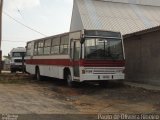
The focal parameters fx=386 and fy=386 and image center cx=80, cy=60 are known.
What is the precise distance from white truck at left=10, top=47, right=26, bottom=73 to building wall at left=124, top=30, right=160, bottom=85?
17.3 meters

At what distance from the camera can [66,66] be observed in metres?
21.2

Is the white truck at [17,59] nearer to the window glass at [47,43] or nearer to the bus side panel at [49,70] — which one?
the bus side panel at [49,70]

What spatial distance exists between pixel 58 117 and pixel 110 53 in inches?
357

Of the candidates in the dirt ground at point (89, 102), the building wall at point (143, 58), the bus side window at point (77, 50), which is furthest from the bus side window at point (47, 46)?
the dirt ground at point (89, 102)

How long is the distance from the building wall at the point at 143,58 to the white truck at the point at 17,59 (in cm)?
1729

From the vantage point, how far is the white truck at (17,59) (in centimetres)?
3894

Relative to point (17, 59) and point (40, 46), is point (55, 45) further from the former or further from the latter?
point (17, 59)

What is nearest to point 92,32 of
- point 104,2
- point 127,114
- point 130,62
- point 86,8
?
point 130,62

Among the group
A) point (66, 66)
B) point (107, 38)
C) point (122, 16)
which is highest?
point (122, 16)

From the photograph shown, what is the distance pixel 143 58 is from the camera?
71.8 feet

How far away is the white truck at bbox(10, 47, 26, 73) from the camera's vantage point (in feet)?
128

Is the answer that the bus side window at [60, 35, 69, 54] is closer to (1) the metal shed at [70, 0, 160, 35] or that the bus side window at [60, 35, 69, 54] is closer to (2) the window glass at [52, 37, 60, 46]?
(2) the window glass at [52, 37, 60, 46]

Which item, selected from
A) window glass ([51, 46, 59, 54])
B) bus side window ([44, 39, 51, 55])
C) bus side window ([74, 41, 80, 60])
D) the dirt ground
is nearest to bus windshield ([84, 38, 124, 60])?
bus side window ([74, 41, 80, 60])

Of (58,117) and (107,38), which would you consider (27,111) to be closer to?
(58,117)
